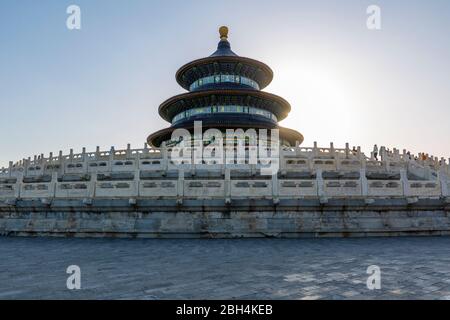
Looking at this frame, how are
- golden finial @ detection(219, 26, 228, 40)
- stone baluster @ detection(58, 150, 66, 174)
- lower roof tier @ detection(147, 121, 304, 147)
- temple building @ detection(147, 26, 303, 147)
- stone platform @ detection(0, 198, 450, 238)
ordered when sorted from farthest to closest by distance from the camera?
golden finial @ detection(219, 26, 228, 40) → temple building @ detection(147, 26, 303, 147) → lower roof tier @ detection(147, 121, 304, 147) → stone baluster @ detection(58, 150, 66, 174) → stone platform @ detection(0, 198, 450, 238)

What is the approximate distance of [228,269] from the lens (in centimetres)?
691

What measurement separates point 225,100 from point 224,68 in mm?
4798

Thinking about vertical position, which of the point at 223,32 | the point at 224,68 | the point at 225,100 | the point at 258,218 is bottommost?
the point at 258,218

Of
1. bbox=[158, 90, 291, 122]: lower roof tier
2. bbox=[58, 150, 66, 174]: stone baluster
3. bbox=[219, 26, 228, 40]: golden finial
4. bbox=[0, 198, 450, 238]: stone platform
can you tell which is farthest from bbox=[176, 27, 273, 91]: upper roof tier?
bbox=[0, 198, 450, 238]: stone platform

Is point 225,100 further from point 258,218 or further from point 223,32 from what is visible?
point 258,218

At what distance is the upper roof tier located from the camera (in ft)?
115

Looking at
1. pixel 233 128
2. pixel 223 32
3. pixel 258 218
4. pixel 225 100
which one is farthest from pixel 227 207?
pixel 223 32

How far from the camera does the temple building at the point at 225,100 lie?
1271 inches

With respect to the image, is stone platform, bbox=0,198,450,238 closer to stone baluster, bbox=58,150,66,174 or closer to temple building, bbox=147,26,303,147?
stone baluster, bbox=58,150,66,174

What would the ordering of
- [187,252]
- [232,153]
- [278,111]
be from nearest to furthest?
[187,252] → [232,153] → [278,111]

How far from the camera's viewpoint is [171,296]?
4.99 m

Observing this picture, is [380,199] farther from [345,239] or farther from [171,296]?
[171,296]
